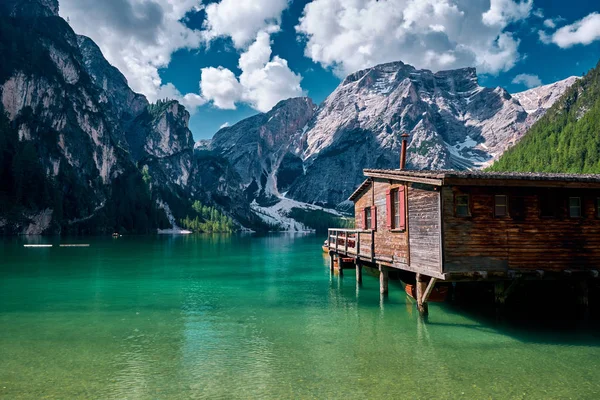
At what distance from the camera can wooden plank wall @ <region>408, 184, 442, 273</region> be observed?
69.7 ft

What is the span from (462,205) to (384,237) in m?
8.99

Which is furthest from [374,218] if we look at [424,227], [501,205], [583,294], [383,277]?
[583,294]

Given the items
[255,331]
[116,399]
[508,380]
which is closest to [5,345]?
[116,399]

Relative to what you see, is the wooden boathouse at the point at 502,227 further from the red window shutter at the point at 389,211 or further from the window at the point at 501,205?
the red window shutter at the point at 389,211

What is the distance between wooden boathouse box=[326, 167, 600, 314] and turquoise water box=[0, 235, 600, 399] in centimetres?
295

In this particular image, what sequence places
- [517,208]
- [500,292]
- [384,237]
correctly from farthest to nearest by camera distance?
[384,237] → [500,292] → [517,208]

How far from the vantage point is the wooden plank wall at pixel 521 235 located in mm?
20875

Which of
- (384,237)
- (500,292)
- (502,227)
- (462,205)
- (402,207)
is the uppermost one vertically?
(402,207)

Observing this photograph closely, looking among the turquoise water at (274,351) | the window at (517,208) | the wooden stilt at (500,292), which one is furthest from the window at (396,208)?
the window at (517,208)

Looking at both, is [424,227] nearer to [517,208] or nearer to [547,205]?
[517,208]

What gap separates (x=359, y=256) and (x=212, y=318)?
48.9 feet

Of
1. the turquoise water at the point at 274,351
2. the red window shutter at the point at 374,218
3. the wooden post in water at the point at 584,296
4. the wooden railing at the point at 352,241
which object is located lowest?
the turquoise water at the point at 274,351

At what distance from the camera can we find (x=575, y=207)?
22.4 m

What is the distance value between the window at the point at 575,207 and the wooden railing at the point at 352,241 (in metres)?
13.1
